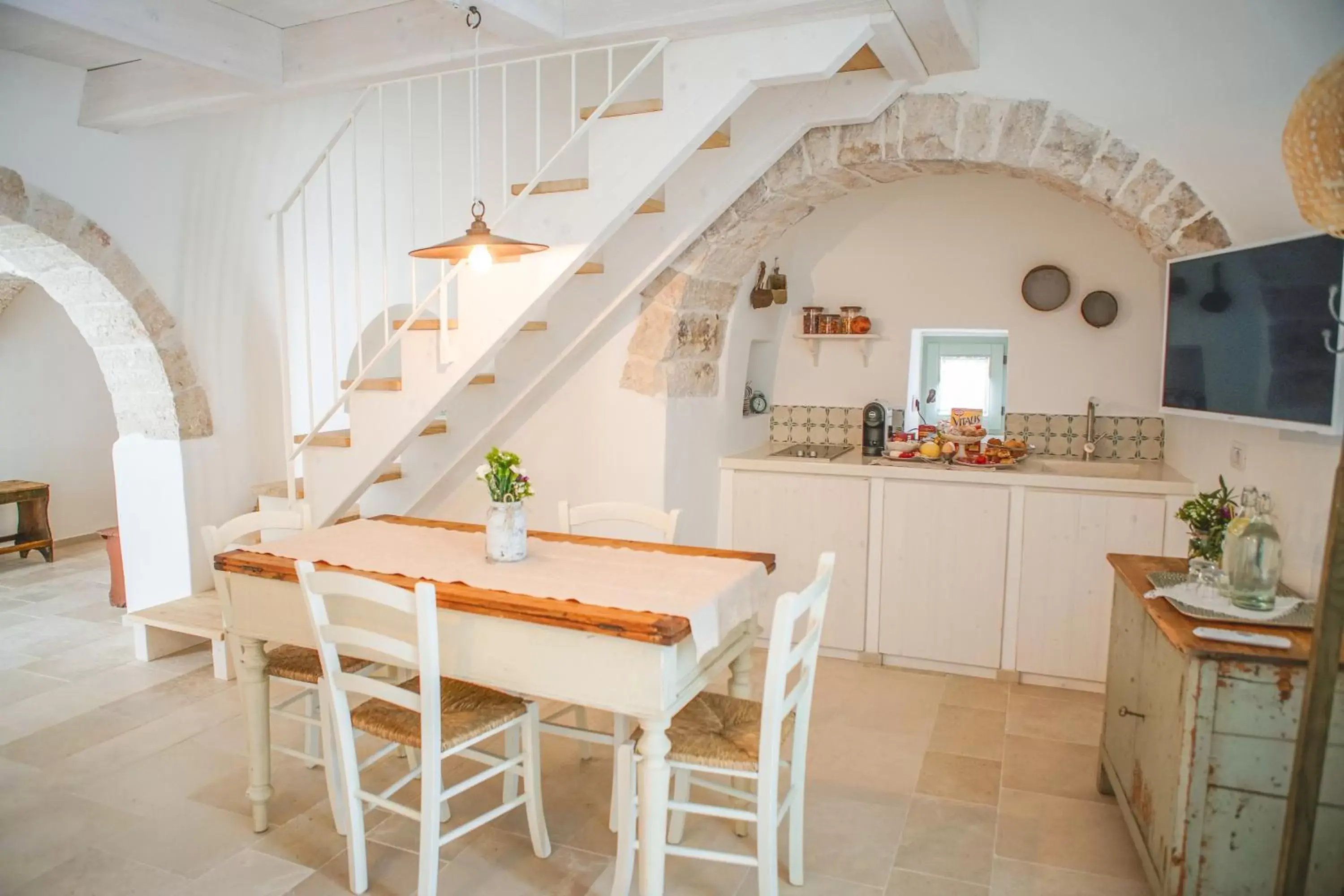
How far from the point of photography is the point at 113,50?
373cm

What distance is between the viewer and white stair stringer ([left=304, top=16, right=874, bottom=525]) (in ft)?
10.0

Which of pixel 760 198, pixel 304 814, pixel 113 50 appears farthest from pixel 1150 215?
pixel 113 50

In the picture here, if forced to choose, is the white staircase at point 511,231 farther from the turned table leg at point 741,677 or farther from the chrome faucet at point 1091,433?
the chrome faucet at point 1091,433

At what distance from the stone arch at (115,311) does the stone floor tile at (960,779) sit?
3754 millimetres

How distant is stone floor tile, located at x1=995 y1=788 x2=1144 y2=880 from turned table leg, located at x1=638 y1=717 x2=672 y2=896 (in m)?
1.18

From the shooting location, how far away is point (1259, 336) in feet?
8.69

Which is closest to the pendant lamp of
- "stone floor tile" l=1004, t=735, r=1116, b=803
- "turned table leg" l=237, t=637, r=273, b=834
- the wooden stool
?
"turned table leg" l=237, t=637, r=273, b=834

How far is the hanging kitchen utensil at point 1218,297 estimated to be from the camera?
113 inches

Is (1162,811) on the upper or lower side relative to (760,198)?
lower

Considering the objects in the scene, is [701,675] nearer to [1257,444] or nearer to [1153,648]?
[1153,648]

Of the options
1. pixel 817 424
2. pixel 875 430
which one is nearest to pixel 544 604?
pixel 875 430

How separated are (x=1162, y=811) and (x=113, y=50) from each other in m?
4.58

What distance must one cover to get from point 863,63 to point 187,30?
8.30 feet

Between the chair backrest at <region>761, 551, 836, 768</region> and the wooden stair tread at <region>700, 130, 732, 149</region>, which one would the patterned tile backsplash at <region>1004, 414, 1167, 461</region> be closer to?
the wooden stair tread at <region>700, 130, 732, 149</region>
